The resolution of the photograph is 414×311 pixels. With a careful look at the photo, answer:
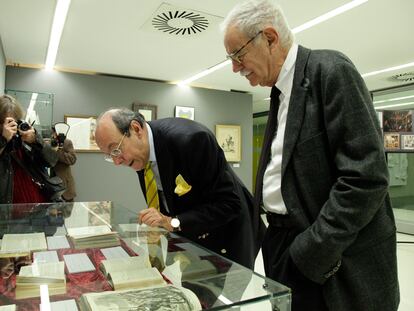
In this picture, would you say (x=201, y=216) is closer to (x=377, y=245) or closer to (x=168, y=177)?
(x=168, y=177)

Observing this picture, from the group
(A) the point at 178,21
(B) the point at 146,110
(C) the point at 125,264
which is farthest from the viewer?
(B) the point at 146,110

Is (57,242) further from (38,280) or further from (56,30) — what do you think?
(56,30)

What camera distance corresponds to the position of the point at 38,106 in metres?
5.24

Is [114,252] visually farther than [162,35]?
No

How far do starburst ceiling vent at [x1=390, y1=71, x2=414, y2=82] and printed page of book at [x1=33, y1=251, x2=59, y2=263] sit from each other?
5.85m

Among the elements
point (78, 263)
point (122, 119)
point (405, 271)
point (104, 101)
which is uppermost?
point (104, 101)

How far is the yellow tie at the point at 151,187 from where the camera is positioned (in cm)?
162

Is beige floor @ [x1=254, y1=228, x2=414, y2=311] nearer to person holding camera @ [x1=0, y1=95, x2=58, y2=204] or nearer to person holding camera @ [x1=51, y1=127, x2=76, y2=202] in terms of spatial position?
person holding camera @ [x1=0, y1=95, x2=58, y2=204]

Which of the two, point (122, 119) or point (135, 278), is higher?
point (122, 119)

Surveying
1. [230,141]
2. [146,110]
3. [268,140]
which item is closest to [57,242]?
[268,140]

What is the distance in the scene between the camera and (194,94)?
21.3 feet

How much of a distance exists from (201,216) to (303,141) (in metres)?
0.58

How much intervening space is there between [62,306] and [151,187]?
872 millimetres

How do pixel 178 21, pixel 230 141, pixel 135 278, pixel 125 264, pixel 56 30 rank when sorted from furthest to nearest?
pixel 230 141
pixel 56 30
pixel 178 21
pixel 125 264
pixel 135 278
